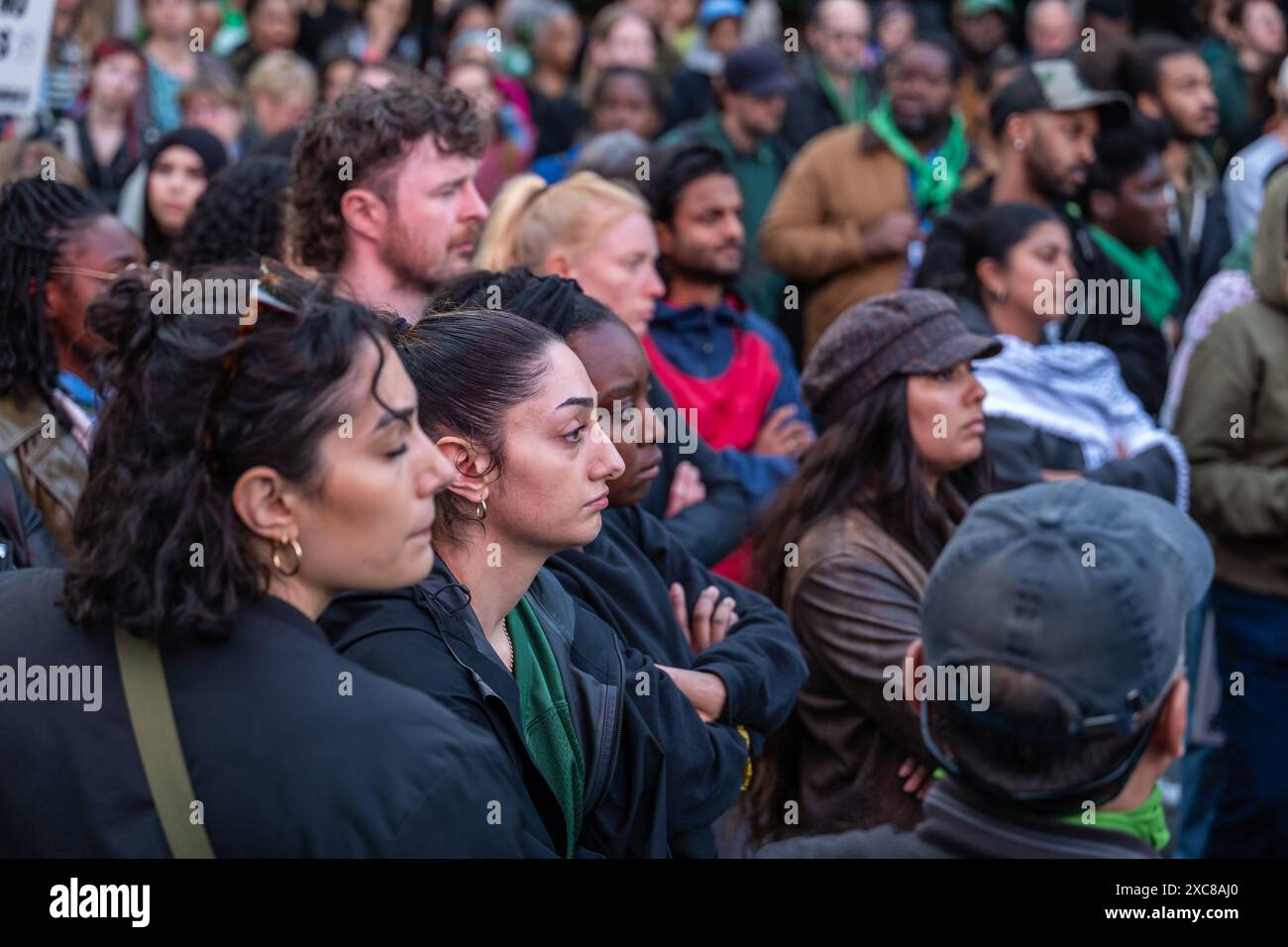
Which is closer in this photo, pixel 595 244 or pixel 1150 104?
pixel 595 244

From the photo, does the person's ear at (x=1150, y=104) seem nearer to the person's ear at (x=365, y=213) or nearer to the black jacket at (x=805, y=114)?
the black jacket at (x=805, y=114)

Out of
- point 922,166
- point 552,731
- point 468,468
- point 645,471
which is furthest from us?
point 922,166

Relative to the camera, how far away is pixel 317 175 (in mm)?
3957

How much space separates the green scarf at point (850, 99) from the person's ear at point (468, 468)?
6.06m

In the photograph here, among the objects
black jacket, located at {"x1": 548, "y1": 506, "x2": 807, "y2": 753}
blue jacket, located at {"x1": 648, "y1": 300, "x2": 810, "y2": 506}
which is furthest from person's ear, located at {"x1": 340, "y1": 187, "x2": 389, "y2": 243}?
black jacket, located at {"x1": 548, "y1": 506, "x2": 807, "y2": 753}

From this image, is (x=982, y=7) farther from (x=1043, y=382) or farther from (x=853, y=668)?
(x=853, y=668)

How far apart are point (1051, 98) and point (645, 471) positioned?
3.46 metres

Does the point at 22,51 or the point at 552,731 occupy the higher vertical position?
the point at 22,51

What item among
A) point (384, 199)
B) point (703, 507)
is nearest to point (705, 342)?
point (703, 507)

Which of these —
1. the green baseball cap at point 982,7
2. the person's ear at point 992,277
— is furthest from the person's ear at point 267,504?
the green baseball cap at point 982,7

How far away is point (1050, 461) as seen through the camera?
4.46 metres

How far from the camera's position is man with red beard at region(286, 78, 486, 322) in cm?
391

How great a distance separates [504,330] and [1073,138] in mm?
3850

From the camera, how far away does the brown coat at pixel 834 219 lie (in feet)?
20.2
